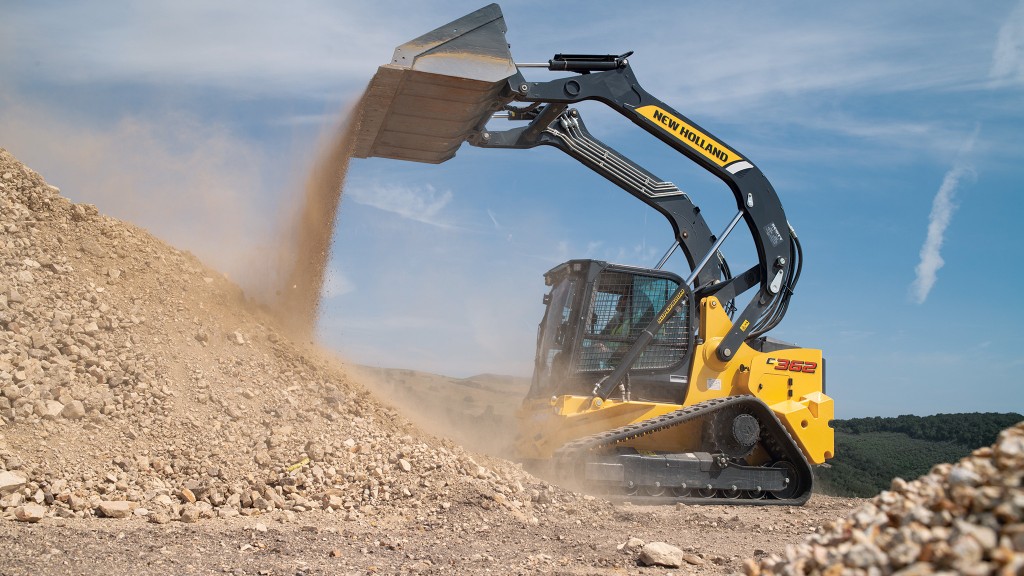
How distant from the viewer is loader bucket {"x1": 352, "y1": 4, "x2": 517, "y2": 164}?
7.53 metres

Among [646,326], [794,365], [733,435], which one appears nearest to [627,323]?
[646,326]

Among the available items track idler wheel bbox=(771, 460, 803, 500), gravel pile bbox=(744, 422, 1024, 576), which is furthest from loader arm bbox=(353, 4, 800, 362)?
gravel pile bbox=(744, 422, 1024, 576)

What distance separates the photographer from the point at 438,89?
7.78 meters

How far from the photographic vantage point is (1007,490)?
116 inches

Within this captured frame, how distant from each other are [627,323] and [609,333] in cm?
24

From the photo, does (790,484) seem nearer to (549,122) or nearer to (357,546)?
(549,122)

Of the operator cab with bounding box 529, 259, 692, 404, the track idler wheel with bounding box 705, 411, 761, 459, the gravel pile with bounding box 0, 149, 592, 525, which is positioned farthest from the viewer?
the track idler wheel with bounding box 705, 411, 761, 459

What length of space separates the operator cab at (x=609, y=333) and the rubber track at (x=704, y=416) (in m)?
0.41

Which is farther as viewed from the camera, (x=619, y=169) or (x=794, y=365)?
(x=794, y=365)

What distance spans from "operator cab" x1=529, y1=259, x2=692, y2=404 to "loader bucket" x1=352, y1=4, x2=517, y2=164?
6.24 feet

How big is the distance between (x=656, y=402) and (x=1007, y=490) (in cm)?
618

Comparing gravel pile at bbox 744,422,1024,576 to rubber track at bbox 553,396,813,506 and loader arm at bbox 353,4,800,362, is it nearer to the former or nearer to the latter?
rubber track at bbox 553,396,813,506

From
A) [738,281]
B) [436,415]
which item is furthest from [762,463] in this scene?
[436,415]

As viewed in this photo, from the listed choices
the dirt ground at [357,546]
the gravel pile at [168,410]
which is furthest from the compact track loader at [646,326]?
the dirt ground at [357,546]
